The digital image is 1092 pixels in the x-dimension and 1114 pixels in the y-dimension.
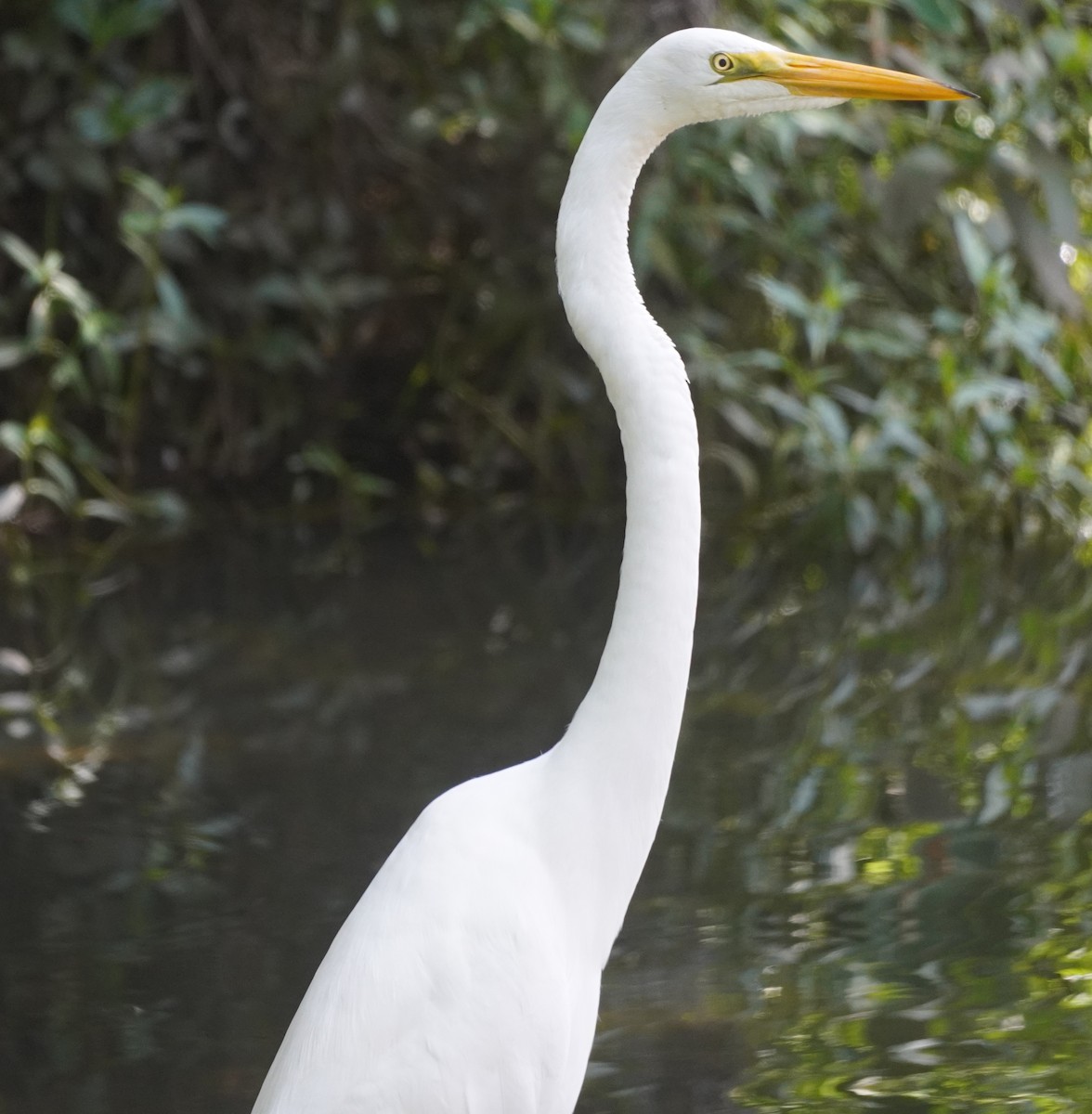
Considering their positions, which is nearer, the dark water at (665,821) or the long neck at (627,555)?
the long neck at (627,555)

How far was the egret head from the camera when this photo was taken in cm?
144

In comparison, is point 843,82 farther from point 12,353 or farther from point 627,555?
point 12,353

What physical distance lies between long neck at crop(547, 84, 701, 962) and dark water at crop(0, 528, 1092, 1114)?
43 cm

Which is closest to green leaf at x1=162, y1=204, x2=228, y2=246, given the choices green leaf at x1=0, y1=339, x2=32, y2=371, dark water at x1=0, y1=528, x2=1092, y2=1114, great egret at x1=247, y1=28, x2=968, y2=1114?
green leaf at x1=0, y1=339, x2=32, y2=371

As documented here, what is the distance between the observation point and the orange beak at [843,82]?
4.84ft

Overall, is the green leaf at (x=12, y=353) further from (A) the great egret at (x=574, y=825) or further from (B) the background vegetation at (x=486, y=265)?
(A) the great egret at (x=574, y=825)

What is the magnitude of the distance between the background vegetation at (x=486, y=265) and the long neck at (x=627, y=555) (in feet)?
8.14

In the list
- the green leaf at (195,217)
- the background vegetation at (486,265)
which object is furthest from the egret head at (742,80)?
the green leaf at (195,217)

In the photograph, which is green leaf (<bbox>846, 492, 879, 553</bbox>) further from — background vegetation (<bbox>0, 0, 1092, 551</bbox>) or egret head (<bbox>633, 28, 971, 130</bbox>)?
egret head (<bbox>633, 28, 971, 130</bbox>)

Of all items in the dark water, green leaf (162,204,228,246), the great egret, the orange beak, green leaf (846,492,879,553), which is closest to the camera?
the great egret

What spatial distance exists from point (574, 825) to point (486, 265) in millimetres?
3907

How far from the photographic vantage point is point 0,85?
4777 millimetres

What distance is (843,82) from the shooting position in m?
1.49

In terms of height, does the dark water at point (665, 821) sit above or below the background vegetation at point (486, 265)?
below
